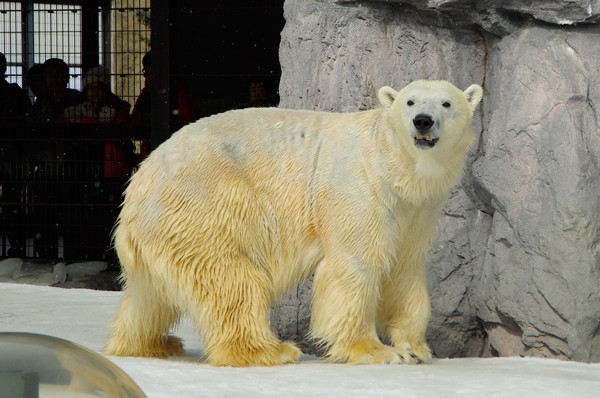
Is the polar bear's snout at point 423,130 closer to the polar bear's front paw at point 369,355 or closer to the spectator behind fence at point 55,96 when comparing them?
the polar bear's front paw at point 369,355

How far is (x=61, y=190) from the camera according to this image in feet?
24.3

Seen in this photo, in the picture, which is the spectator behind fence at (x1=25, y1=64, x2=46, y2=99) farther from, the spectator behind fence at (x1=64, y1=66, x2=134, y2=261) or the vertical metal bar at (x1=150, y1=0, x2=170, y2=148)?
the vertical metal bar at (x1=150, y1=0, x2=170, y2=148)

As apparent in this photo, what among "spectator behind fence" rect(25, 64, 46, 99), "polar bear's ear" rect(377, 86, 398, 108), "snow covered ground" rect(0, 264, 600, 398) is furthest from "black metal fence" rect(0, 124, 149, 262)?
"polar bear's ear" rect(377, 86, 398, 108)

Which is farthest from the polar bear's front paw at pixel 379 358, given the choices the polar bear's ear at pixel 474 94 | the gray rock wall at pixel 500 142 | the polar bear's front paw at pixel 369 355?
the polar bear's ear at pixel 474 94

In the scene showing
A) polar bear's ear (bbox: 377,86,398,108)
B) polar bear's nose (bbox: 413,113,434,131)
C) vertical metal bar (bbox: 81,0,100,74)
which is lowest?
polar bear's nose (bbox: 413,113,434,131)

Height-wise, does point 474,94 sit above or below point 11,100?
above

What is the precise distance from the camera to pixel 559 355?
4117 mm

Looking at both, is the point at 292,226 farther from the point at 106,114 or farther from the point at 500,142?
the point at 106,114

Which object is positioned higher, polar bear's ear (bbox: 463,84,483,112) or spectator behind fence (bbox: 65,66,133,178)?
polar bear's ear (bbox: 463,84,483,112)

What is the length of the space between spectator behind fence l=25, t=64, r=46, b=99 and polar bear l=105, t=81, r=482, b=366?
4154 mm

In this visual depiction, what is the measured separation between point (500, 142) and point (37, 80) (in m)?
4.71

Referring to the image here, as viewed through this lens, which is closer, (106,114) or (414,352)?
(414,352)

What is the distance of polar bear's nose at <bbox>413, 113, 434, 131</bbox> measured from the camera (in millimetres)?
3334

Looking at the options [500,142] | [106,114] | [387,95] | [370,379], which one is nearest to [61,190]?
[106,114]
